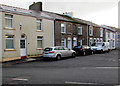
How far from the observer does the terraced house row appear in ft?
56.5

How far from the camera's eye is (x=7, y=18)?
1745 centimetres

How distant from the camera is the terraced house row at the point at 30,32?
17.2 meters

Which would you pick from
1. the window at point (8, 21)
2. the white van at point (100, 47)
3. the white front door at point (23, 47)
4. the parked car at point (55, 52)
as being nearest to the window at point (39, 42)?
the white front door at point (23, 47)

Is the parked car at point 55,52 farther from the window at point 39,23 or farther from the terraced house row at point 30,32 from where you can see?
the window at point 39,23

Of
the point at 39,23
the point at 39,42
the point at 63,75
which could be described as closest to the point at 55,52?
the point at 39,42

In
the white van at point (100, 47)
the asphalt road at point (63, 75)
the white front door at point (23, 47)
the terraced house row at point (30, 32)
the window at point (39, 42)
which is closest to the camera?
the asphalt road at point (63, 75)

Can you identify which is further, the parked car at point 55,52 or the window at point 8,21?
the window at point 8,21

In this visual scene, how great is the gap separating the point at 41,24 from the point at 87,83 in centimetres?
1563

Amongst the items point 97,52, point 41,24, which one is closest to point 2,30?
point 41,24

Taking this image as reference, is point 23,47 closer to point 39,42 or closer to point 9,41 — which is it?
point 9,41

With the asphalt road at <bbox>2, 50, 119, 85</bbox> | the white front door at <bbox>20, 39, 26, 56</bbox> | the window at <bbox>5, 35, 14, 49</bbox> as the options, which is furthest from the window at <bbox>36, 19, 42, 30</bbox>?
the asphalt road at <bbox>2, 50, 119, 85</bbox>

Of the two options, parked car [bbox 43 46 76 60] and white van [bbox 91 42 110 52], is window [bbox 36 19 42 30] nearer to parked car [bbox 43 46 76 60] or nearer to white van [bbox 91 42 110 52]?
parked car [bbox 43 46 76 60]

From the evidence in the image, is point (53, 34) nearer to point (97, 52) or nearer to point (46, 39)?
point (46, 39)

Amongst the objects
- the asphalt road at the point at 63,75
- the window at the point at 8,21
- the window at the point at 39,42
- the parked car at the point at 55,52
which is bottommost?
the asphalt road at the point at 63,75
